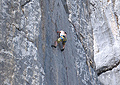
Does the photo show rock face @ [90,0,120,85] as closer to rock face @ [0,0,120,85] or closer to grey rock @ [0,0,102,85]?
rock face @ [0,0,120,85]

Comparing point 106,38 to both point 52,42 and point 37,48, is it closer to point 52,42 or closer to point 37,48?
point 52,42

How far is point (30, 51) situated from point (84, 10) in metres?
5.76

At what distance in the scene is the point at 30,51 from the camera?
16.4ft

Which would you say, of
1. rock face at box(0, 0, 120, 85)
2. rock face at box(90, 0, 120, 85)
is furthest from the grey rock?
rock face at box(90, 0, 120, 85)

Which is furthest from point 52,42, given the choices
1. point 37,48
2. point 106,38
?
point 106,38

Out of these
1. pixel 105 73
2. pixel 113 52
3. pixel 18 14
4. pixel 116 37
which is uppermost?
pixel 18 14

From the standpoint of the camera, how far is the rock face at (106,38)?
9602 mm

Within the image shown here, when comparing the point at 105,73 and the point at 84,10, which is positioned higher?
the point at 84,10

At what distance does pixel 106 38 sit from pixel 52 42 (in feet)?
16.4

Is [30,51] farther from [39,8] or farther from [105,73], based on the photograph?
[105,73]

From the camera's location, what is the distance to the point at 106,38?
1054cm

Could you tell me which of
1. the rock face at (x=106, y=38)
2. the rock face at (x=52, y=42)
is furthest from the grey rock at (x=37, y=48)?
the rock face at (x=106, y=38)

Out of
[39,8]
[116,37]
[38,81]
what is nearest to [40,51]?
[38,81]

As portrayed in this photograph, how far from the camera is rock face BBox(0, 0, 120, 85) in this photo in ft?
15.1
